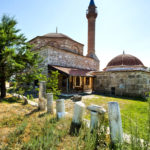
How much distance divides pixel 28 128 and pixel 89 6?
1021 inches

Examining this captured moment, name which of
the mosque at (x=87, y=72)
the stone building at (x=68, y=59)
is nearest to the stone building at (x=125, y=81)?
the mosque at (x=87, y=72)

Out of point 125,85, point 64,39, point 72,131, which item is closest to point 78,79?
point 125,85

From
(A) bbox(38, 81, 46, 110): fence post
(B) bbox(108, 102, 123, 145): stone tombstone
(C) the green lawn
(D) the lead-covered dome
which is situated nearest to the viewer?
(C) the green lawn

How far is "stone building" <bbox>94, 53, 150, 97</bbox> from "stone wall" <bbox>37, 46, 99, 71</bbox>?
341 cm

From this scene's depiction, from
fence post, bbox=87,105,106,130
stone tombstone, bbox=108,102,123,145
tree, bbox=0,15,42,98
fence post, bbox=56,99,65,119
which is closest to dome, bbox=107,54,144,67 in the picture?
tree, bbox=0,15,42,98

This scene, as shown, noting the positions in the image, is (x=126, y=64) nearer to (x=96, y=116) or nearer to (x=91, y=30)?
(x=91, y=30)

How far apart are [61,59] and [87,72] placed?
4094 mm

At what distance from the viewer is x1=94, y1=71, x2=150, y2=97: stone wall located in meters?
9.75

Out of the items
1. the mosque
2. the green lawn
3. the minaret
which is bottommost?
the green lawn

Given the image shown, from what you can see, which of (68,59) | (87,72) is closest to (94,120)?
(87,72)

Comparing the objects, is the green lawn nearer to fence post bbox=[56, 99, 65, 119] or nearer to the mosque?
fence post bbox=[56, 99, 65, 119]

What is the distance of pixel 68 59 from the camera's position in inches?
506

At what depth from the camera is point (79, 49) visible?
17078 mm

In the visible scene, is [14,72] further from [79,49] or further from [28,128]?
[79,49]
